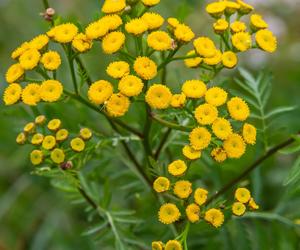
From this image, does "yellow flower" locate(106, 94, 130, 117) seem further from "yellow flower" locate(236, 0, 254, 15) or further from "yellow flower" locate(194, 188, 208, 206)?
"yellow flower" locate(236, 0, 254, 15)

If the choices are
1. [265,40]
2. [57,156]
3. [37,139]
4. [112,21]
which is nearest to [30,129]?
[37,139]

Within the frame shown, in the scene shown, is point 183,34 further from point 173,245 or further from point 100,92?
point 173,245

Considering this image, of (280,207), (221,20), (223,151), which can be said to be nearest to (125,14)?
(221,20)

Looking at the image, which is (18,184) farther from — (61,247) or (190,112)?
(190,112)

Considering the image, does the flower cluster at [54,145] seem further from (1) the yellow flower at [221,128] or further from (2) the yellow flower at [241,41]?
(2) the yellow flower at [241,41]

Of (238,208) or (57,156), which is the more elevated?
(57,156)

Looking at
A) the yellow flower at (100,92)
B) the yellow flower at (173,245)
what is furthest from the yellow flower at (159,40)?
the yellow flower at (173,245)
